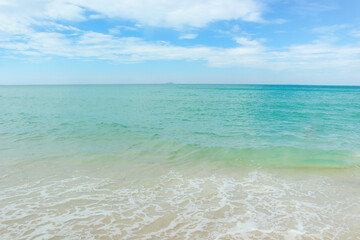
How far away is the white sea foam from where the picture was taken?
585 centimetres

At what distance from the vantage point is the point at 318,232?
19.3 feet

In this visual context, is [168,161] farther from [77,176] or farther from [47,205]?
[47,205]

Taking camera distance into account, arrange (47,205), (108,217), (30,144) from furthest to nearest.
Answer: (30,144) < (47,205) < (108,217)

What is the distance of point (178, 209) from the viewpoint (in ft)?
22.8

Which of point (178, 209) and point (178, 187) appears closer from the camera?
point (178, 209)

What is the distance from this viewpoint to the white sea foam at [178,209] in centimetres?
585

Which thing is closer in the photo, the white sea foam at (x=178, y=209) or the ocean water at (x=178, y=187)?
the white sea foam at (x=178, y=209)

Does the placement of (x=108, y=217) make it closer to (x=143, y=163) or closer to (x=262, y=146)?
(x=143, y=163)

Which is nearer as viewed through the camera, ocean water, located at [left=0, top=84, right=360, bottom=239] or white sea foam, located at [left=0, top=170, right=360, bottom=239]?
white sea foam, located at [left=0, top=170, right=360, bottom=239]

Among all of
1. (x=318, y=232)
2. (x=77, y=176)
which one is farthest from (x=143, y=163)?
(x=318, y=232)

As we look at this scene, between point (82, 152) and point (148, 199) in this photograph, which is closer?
point (148, 199)

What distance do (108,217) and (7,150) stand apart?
30.7 ft

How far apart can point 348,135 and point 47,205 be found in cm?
1888

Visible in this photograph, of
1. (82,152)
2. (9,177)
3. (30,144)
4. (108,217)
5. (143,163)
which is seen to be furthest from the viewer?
(30,144)
